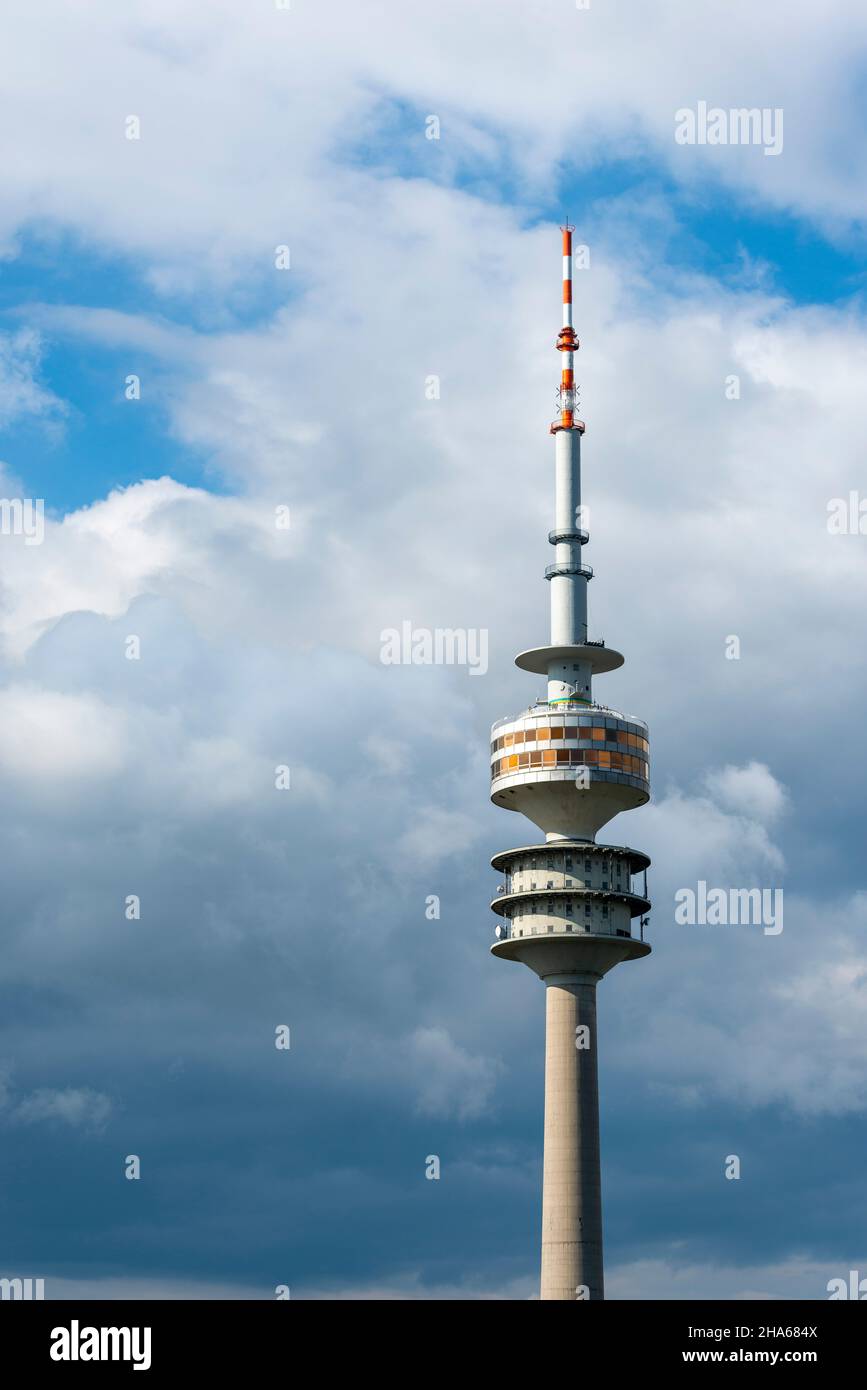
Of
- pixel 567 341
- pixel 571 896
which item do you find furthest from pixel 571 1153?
pixel 567 341

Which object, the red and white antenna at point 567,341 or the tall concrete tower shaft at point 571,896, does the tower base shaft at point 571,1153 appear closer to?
the tall concrete tower shaft at point 571,896

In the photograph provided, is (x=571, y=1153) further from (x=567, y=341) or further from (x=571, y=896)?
(x=567, y=341)

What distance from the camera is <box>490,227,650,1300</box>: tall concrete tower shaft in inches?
6388

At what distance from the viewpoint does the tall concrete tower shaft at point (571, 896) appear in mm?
162250

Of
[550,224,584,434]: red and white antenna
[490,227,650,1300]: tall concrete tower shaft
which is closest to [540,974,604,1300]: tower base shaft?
[490,227,650,1300]: tall concrete tower shaft

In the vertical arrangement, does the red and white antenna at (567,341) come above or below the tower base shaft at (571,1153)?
above

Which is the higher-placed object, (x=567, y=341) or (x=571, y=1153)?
(x=567, y=341)

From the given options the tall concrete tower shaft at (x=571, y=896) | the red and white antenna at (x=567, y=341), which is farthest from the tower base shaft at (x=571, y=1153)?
the red and white antenna at (x=567, y=341)

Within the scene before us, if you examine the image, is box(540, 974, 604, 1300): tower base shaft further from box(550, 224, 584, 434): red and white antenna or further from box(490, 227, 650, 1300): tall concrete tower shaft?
box(550, 224, 584, 434): red and white antenna

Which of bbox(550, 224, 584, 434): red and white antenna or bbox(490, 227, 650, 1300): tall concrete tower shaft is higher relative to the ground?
bbox(550, 224, 584, 434): red and white antenna

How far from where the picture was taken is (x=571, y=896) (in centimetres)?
16550
